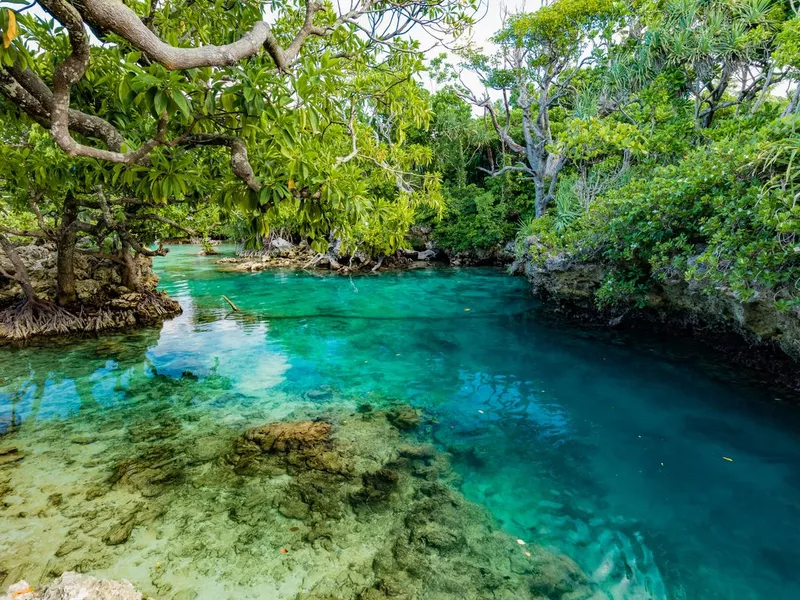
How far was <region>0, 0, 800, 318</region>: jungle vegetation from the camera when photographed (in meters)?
3.30

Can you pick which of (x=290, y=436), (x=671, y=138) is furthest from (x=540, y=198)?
(x=290, y=436)

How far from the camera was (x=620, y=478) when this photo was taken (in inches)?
201

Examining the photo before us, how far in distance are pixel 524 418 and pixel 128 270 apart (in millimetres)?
11929

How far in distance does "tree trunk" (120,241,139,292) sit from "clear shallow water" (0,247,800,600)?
1898 mm

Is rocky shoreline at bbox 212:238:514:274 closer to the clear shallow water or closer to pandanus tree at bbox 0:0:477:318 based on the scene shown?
the clear shallow water

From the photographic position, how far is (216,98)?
3.85 m

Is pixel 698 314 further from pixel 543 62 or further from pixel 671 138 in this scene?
pixel 543 62

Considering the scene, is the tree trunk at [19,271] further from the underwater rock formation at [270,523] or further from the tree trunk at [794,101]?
the tree trunk at [794,101]

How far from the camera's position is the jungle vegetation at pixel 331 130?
3301mm

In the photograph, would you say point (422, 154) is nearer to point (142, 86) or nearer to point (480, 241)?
point (142, 86)

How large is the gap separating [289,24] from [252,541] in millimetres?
7290

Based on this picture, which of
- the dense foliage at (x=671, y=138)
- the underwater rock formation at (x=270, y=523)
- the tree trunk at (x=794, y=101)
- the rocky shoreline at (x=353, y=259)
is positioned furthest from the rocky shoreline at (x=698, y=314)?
the rocky shoreline at (x=353, y=259)

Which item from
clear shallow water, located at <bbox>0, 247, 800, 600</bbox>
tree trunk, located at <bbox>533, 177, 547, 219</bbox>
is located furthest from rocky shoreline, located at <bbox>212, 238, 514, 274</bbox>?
clear shallow water, located at <bbox>0, 247, 800, 600</bbox>

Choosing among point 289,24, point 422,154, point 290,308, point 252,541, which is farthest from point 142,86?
point 290,308
